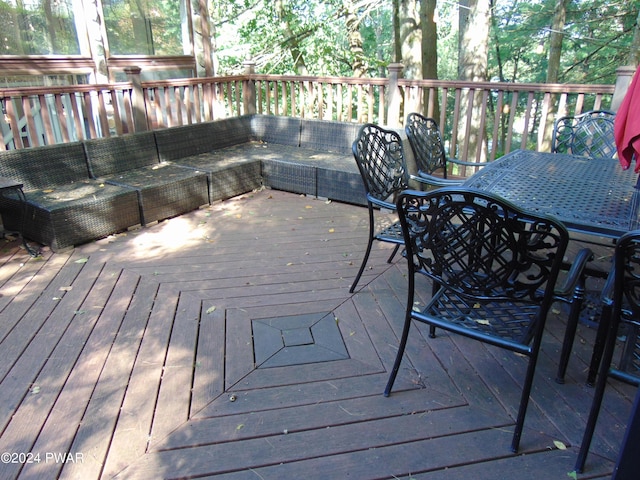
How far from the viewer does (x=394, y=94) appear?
4.79m

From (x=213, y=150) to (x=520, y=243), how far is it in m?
4.22

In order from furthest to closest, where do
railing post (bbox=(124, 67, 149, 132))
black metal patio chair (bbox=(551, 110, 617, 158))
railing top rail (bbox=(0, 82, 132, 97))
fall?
railing post (bbox=(124, 67, 149, 132)) → railing top rail (bbox=(0, 82, 132, 97)) → black metal patio chair (bbox=(551, 110, 617, 158))

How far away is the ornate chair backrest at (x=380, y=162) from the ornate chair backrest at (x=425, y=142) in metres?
0.19

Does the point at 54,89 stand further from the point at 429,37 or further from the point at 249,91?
the point at 429,37

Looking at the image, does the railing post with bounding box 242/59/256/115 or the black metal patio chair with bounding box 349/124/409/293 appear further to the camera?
the railing post with bounding box 242/59/256/115

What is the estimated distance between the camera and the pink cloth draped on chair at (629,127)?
5.77 feet

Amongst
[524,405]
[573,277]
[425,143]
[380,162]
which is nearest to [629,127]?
[573,277]

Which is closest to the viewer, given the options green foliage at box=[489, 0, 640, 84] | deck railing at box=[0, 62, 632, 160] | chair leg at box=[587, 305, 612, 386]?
chair leg at box=[587, 305, 612, 386]

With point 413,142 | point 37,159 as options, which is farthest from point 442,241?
point 37,159

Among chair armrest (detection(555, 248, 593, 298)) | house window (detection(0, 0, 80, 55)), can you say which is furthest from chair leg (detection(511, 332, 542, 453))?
house window (detection(0, 0, 80, 55))

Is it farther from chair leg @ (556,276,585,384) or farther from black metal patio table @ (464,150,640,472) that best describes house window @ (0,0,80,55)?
chair leg @ (556,276,585,384)

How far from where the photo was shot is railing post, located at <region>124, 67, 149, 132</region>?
4.37 meters

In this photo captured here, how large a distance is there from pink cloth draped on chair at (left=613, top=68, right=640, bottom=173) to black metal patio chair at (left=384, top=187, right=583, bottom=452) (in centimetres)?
53

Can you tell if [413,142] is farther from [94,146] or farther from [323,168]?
[94,146]
